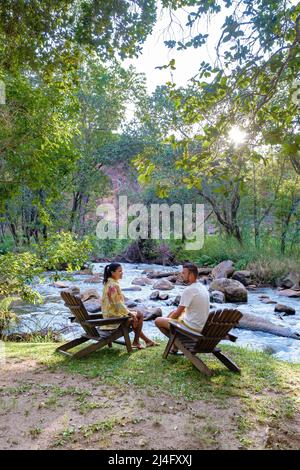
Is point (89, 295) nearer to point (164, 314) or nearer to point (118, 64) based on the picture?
point (164, 314)

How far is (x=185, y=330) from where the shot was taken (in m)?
5.18

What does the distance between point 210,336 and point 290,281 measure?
38.0ft

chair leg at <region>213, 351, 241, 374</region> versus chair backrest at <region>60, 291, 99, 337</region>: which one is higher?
chair backrest at <region>60, 291, 99, 337</region>

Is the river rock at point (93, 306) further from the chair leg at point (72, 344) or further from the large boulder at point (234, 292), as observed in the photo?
the chair leg at point (72, 344)

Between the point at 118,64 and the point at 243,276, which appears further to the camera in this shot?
the point at 243,276

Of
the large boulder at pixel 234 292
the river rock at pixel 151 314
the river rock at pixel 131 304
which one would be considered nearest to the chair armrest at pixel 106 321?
the river rock at pixel 151 314

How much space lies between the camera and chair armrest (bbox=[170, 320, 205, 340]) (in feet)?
16.3

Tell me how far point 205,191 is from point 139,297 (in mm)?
11136

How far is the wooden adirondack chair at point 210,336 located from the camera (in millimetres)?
4754

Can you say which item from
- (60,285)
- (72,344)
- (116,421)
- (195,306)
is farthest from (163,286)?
(116,421)

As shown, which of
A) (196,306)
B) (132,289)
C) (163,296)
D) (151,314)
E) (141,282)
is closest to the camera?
(196,306)

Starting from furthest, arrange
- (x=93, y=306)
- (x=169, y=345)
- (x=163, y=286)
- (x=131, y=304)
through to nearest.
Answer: (x=163, y=286) → (x=131, y=304) → (x=93, y=306) → (x=169, y=345)

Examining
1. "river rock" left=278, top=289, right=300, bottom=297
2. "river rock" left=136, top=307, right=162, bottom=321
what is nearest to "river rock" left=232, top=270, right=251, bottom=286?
"river rock" left=278, top=289, right=300, bottom=297

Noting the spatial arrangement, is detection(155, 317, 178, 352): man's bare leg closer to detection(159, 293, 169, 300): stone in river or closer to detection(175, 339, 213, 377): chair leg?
detection(175, 339, 213, 377): chair leg
